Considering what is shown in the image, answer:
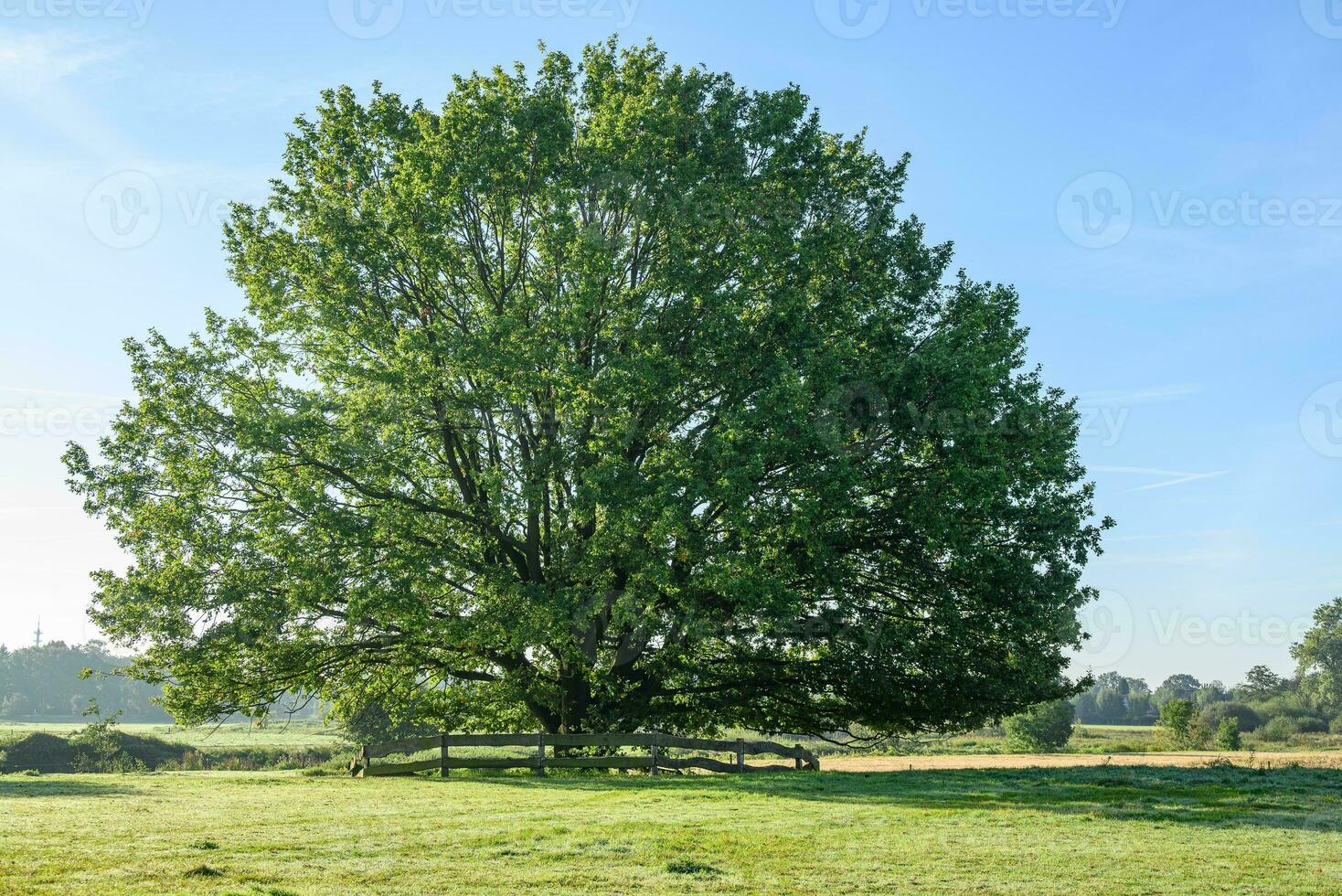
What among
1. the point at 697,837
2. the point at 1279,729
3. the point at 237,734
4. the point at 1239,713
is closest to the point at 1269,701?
the point at 1239,713

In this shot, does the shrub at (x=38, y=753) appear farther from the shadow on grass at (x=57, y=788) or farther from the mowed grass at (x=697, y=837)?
the mowed grass at (x=697, y=837)

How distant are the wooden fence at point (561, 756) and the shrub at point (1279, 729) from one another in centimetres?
7558

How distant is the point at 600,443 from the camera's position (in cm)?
2356

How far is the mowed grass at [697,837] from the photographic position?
10273 mm

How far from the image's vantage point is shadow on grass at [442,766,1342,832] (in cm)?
1623

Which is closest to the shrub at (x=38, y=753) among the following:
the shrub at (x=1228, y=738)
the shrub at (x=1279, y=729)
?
the shrub at (x=1228, y=738)

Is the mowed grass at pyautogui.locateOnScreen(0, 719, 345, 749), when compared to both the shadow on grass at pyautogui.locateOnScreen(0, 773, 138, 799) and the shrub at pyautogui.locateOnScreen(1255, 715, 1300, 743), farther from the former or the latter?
the shrub at pyautogui.locateOnScreen(1255, 715, 1300, 743)

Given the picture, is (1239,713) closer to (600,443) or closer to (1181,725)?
(1181,725)

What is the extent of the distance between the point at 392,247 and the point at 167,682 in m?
13.2

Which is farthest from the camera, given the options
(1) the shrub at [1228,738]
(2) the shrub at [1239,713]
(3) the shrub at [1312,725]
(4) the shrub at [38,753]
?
(2) the shrub at [1239,713]

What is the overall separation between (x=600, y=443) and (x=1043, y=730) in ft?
157

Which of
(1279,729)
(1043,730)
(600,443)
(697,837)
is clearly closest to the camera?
(697,837)

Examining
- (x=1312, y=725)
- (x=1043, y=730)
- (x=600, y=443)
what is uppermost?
(x=600, y=443)

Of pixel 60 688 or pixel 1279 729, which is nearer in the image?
pixel 1279 729
